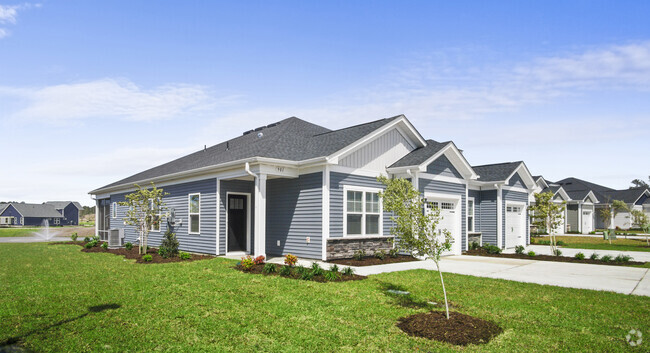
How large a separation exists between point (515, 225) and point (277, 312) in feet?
59.4

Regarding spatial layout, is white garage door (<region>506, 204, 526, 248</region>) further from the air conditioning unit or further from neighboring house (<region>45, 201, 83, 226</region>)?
neighboring house (<region>45, 201, 83, 226</region>)

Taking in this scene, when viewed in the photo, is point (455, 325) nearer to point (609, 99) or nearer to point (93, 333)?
point (93, 333)

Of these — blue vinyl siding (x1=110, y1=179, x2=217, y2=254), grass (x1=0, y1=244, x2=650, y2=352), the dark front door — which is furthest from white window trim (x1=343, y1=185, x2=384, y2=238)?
blue vinyl siding (x1=110, y1=179, x2=217, y2=254)

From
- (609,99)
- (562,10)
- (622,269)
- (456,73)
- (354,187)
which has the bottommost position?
(622,269)

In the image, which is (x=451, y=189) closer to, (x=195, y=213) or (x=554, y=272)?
(x=554, y=272)

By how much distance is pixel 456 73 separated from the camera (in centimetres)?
1446

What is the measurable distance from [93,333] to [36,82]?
32.9ft

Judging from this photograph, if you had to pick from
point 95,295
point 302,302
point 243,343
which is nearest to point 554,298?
point 302,302

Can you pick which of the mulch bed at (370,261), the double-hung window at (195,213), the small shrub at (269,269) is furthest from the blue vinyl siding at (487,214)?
the double-hung window at (195,213)

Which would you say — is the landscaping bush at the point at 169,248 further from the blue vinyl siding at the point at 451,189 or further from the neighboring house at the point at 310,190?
the blue vinyl siding at the point at 451,189

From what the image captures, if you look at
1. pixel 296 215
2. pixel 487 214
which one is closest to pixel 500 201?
pixel 487 214

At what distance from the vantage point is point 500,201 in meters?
19.4

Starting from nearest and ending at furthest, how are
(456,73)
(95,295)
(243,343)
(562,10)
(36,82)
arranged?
1. (243,343)
2. (95,295)
3. (562,10)
4. (36,82)
5. (456,73)

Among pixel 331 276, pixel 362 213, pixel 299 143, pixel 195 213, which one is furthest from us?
pixel 195 213
